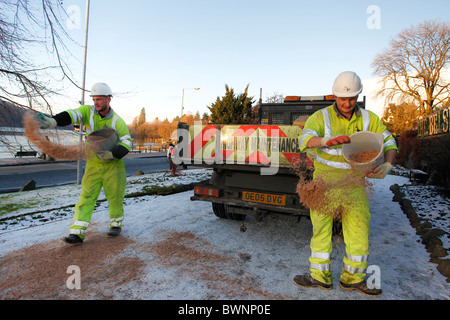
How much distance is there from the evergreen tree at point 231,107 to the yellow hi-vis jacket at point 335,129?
1221cm

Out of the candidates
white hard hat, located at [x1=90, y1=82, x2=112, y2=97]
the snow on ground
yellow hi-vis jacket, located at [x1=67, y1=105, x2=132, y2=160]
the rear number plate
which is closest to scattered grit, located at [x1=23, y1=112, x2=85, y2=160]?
yellow hi-vis jacket, located at [x1=67, y1=105, x2=132, y2=160]

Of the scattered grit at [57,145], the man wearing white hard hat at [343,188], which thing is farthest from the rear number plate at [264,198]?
the scattered grit at [57,145]

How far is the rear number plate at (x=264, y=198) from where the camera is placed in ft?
13.6

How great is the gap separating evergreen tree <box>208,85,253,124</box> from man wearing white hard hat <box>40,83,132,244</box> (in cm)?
1114

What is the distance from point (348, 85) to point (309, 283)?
202 centimetres

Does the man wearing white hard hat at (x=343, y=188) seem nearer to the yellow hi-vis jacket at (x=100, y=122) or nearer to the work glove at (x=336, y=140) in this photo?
the work glove at (x=336, y=140)

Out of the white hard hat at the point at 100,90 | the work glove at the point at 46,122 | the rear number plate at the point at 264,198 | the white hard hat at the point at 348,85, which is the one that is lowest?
the rear number plate at the point at 264,198

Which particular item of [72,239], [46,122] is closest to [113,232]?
[72,239]

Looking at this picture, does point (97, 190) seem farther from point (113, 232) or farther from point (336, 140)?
point (336, 140)

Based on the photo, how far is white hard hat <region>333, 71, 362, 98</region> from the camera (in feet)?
9.36

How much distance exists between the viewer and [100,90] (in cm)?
414

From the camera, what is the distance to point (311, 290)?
287 centimetres
